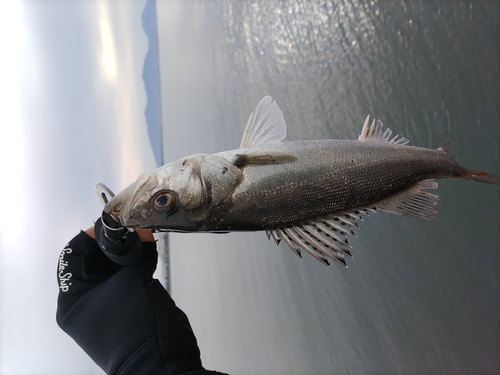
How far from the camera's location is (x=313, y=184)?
33.0 inches

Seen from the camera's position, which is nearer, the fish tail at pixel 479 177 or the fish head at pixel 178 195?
the fish head at pixel 178 195

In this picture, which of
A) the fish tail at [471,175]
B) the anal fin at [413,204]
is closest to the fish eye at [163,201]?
the anal fin at [413,204]

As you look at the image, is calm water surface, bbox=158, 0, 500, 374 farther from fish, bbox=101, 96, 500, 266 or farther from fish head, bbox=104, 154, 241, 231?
fish head, bbox=104, 154, 241, 231

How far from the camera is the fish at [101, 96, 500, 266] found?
2.64 feet

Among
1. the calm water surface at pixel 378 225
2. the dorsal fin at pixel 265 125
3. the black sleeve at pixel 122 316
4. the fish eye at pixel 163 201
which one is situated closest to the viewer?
the fish eye at pixel 163 201

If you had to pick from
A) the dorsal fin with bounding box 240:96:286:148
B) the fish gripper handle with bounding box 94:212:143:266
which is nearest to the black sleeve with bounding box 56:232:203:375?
the fish gripper handle with bounding box 94:212:143:266

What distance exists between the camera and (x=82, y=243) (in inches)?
52.4

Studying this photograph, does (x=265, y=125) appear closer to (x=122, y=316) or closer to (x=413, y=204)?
(x=413, y=204)

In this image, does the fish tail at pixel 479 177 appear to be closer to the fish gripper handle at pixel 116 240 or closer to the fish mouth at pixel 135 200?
the fish mouth at pixel 135 200

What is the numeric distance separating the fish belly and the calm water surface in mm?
1329

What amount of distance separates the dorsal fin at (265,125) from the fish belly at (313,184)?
0.20 feet

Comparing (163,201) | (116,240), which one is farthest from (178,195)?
(116,240)

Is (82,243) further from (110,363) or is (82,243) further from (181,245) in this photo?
(181,245)

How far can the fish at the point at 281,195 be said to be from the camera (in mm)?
804
